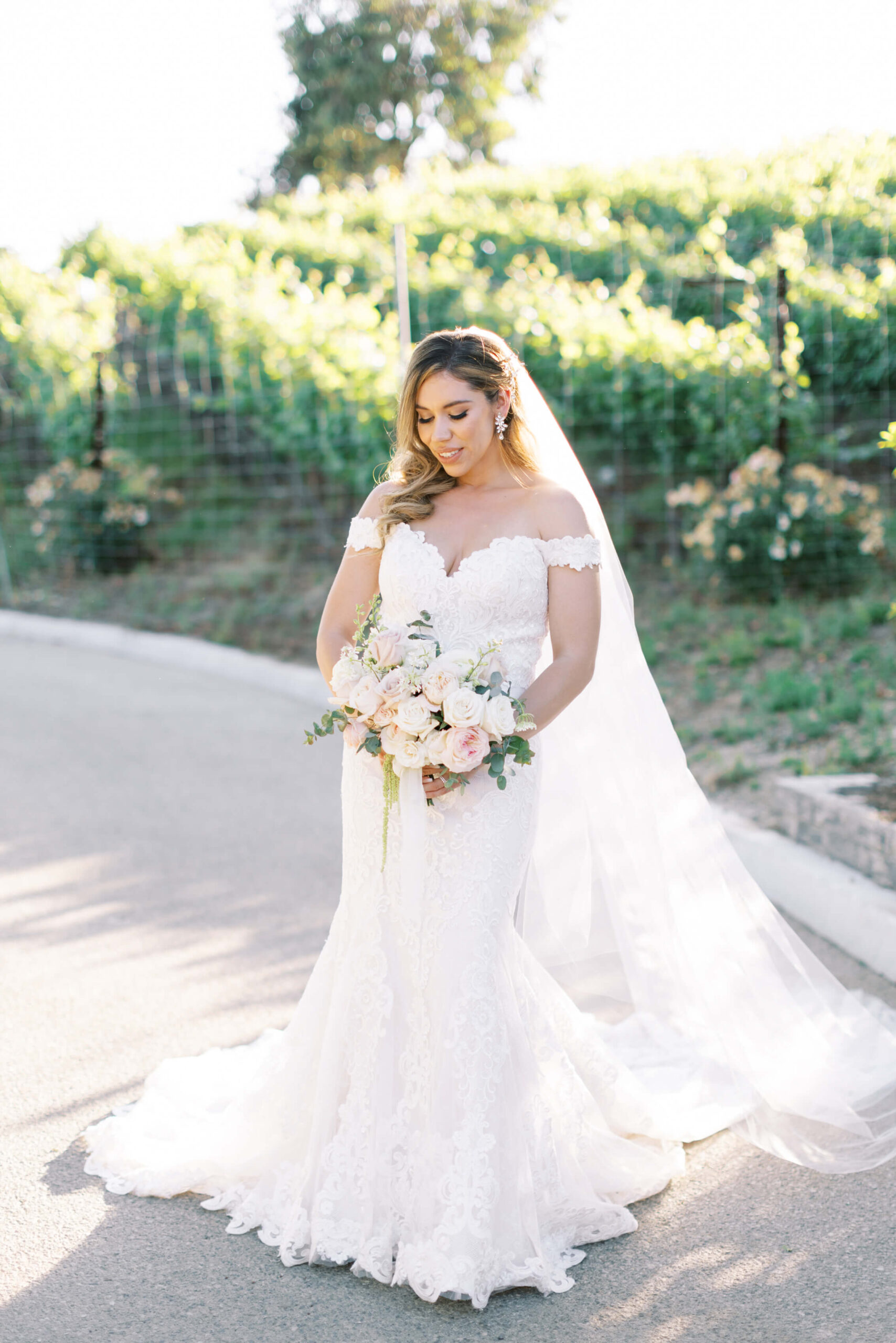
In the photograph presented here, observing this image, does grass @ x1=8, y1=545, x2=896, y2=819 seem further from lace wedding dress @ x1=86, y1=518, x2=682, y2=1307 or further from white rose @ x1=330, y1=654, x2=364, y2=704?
white rose @ x1=330, y1=654, x2=364, y2=704

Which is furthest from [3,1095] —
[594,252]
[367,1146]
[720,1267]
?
[594,252]

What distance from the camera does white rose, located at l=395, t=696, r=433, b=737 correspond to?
293 cm

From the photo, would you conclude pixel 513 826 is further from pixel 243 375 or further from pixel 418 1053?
pixel 243 375

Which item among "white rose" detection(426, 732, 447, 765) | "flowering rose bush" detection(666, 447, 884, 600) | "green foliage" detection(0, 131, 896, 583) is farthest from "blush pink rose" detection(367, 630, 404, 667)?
"flowering rose bush" detection(666, 447, 884, 600)

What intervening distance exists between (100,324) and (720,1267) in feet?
45.2

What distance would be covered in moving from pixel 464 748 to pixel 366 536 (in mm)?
806

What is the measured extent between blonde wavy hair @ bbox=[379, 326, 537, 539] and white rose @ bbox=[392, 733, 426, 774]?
692mm

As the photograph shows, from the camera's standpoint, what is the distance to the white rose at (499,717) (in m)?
2.90

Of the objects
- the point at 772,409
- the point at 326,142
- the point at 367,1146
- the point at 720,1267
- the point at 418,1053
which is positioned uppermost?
the point at 326,142

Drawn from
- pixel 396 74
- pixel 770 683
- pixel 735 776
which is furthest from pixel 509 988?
pixel 396 74

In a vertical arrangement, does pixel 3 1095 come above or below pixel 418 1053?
below

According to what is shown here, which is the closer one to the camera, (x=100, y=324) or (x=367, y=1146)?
(x=367, y=1146)

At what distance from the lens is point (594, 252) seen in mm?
13328

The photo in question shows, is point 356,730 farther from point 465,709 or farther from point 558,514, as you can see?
point 558,514
